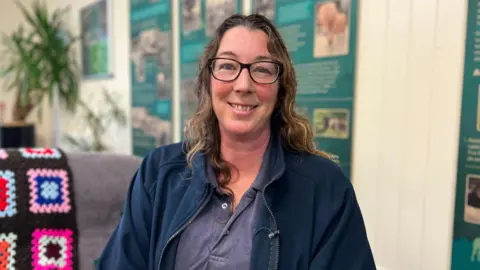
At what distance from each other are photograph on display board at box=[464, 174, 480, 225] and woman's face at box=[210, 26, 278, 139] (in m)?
0.65

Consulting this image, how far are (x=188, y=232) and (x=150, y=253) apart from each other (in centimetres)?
13

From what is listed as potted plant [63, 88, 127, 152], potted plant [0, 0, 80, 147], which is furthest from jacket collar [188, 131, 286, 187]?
potted plant [0, 0, 80, 147]

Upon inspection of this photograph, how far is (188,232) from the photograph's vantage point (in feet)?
3.71

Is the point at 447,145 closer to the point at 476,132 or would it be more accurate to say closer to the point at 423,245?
the point at 476,132

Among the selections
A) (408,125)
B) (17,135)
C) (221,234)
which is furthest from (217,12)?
(17,135)

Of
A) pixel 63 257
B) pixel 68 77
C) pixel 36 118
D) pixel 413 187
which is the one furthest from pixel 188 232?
pixel 36 118

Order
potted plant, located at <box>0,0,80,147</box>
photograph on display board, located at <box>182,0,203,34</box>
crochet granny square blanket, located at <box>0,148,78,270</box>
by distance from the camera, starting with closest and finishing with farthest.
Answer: crochet granny square blanket, located at <box>0,148,78,270</box>
photograph on display board, located at <box>182,0,203,34</box>
potted plant, located at <box>0,0,80,147</box>

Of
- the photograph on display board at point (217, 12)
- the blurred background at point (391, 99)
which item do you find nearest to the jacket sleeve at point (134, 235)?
the blurred background at point (391, 99)

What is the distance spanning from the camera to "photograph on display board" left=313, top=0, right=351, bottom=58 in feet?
5.35

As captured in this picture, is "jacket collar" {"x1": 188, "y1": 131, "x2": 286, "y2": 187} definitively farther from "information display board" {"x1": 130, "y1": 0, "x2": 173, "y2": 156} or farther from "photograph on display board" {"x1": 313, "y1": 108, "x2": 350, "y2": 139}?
"information display board" {"x1": 130, "y1": 0, "x2": 173, "y2": 156}

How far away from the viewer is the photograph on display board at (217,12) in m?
2.20

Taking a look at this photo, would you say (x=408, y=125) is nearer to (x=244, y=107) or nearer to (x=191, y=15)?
(x=244, y=107)

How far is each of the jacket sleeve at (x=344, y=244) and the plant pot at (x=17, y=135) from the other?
11.5 ft

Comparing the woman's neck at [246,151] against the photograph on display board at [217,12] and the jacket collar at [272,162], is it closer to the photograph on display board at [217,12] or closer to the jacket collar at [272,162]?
the jacket collar at [272,162]
